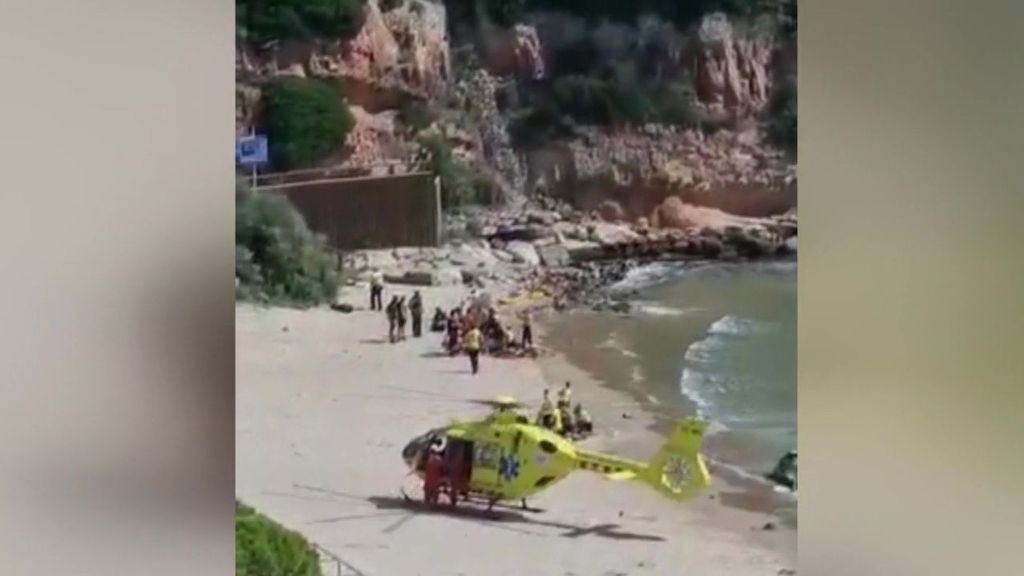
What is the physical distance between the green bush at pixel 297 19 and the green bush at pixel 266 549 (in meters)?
0.34

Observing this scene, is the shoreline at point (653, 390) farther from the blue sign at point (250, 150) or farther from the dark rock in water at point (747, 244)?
the blue sign at point (250, 150)

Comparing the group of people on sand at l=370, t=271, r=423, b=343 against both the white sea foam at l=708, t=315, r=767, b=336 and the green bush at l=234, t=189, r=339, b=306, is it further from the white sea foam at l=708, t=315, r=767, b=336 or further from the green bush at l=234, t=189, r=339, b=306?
the white sea foam at l=708, t=315, r=767, b=336

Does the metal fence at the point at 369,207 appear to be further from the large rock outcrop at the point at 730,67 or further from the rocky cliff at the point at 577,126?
the large rock outcrop at the point at 730,67

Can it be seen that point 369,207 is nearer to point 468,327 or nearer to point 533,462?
point 468,327

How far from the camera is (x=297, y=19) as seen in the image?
36.2 inches

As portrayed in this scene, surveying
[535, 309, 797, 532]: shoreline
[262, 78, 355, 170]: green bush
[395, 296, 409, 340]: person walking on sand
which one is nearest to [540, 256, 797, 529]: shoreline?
[535, 309, 797, 532]: shoreline

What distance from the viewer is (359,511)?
36.4 inches

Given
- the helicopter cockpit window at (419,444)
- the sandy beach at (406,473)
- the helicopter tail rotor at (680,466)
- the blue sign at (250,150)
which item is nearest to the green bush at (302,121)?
the blue sign at (250,150)

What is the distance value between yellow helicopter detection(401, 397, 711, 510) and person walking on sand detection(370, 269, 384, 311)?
0.34ft

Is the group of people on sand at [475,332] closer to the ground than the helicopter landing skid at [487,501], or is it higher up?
higher up

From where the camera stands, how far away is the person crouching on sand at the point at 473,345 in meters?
0.93

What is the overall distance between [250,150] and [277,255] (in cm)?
8

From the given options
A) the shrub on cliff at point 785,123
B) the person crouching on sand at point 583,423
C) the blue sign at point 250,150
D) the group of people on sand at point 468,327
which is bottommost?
the person crouching on sand at point 583,423

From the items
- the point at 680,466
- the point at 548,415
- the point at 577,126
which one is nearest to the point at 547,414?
the point at 548,415
